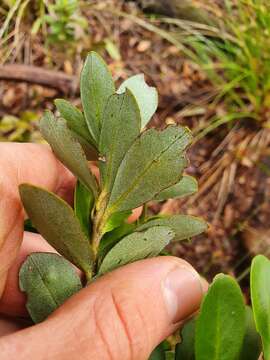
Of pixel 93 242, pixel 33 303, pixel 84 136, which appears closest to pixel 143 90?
pixel 84 136

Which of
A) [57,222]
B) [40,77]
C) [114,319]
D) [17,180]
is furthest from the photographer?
[40,77]

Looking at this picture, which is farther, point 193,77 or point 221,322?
point 193,77

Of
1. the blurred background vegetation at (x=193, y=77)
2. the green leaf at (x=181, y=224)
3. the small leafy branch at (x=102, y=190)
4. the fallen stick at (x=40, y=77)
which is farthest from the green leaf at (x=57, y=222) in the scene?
the fallen stick at (x=40, y=77)

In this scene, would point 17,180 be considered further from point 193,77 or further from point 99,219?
point 193,77

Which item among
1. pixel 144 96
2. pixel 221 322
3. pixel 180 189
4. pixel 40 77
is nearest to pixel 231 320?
pixel 221 322

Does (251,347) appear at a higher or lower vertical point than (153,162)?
lower

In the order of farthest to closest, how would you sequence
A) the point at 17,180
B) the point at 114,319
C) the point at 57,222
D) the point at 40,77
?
the point at 40,77, the point at 17,180, the point at 114,319, the point at 57,222

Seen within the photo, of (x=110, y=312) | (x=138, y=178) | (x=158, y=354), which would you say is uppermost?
(x=138, y=178)

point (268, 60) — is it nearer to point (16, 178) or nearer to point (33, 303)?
point (16, 178)
